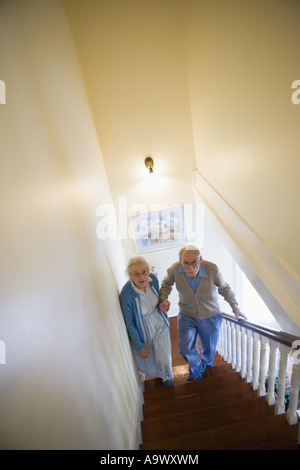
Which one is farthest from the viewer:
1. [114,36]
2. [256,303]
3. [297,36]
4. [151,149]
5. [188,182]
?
[256,303]

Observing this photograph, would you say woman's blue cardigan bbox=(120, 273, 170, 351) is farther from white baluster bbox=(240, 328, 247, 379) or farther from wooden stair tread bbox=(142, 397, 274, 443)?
white baluster bbox=(240, 328, 247, 379)

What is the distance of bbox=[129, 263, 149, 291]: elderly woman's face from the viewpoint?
2000 millimetres

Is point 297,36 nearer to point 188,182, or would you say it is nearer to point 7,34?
point 7,34

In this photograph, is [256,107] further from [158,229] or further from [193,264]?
[158,229]

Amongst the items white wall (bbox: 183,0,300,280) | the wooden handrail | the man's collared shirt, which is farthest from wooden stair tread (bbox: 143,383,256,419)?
white wall (bbox: 183,0,300,280)

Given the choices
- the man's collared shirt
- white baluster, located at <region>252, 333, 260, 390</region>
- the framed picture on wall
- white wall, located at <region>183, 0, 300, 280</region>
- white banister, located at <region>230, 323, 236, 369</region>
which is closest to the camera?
white wall, located at <region>183, 0, 300, 280</region>

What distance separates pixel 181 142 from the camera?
3.68m

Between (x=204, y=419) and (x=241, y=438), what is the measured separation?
0.36 m

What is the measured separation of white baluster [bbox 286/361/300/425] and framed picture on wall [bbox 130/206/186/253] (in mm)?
3317

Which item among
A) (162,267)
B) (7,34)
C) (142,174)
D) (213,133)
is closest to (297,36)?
(7,34)

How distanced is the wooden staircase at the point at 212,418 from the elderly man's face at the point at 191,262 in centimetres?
111

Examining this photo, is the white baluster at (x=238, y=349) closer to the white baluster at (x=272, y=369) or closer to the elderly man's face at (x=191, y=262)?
the white baluster at (x=272, y=369)

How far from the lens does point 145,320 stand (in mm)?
2100
